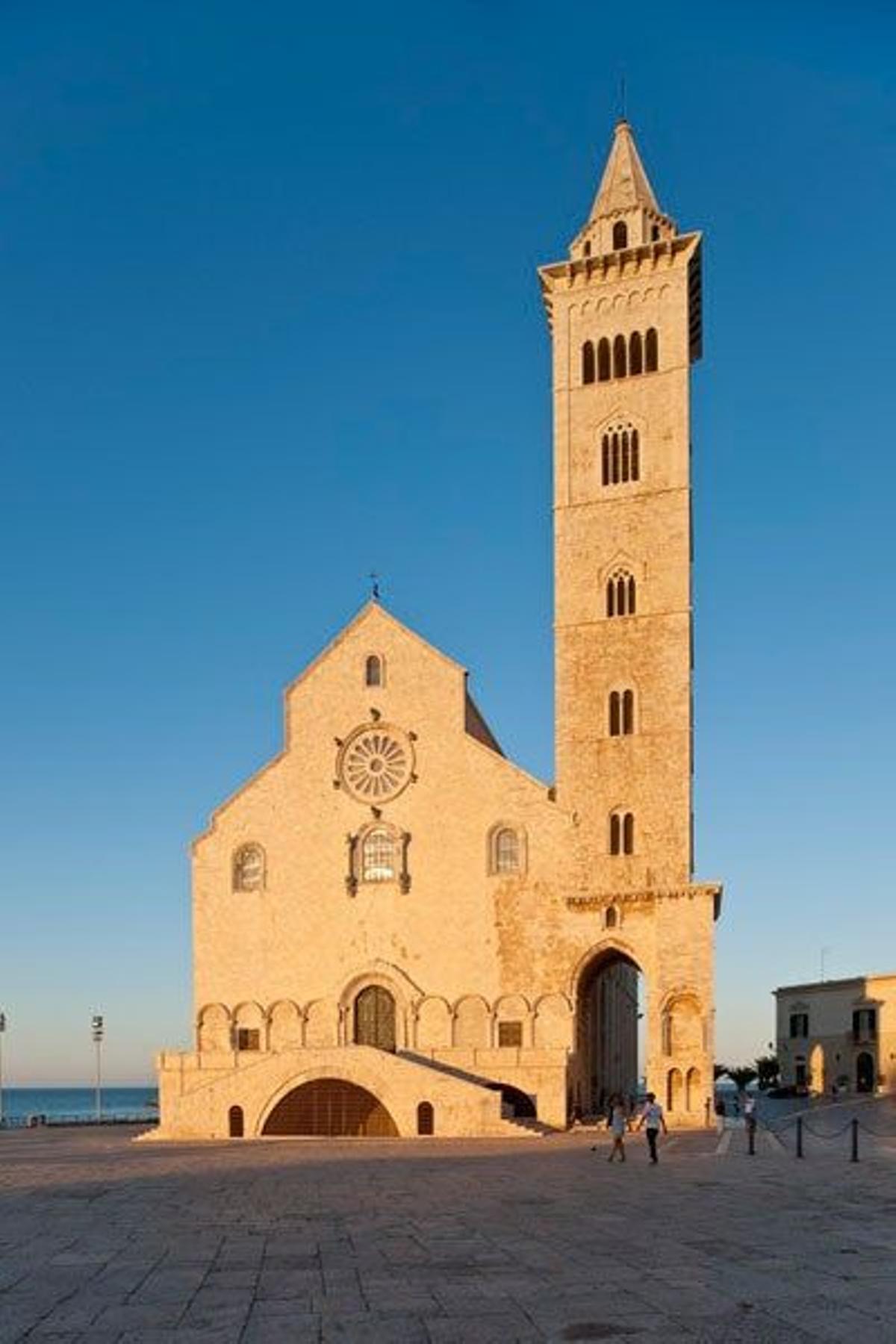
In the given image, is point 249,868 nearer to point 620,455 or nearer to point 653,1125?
point 620,455

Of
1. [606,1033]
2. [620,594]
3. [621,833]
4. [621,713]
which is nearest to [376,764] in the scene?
[621,713]

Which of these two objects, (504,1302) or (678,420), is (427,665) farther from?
(504,1302)

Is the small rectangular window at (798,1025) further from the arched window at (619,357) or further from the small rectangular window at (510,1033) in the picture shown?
the arched window at (619,357)

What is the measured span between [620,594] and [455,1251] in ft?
113

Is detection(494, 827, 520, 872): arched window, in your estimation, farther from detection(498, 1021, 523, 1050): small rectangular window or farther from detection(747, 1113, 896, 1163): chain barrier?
detection(747, 1113, 896, 1163): chain barrier

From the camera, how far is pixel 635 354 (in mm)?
50375

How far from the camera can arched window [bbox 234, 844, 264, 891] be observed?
162ft

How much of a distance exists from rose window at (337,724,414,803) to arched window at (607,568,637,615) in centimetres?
953

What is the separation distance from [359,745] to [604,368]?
18188 millimetres

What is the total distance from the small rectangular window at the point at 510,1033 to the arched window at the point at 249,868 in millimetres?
10889

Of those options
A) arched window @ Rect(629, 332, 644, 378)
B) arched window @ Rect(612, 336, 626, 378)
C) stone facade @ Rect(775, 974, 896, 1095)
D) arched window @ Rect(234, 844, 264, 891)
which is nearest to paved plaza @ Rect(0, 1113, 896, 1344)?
arched window @ Rect(234, 844, 264, 891)

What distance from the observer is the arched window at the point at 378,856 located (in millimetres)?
48031

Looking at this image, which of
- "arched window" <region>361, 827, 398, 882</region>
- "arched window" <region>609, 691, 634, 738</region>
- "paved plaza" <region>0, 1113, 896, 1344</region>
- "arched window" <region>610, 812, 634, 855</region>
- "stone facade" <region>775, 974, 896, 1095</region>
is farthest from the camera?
"stone facade" <region>775, 974, 896, 1095</region>

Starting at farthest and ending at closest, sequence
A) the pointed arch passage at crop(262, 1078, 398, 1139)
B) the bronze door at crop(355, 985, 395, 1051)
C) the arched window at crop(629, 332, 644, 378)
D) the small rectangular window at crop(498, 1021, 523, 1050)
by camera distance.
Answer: the arched window at crop(629, 332, 644, 378), the bronze door at crop(355, 985, 395, 1051), the small rectangular window at crop(498, 1021, 523, 1050), the pointed arch passage at crop(262, 1078, 398, 1139)
